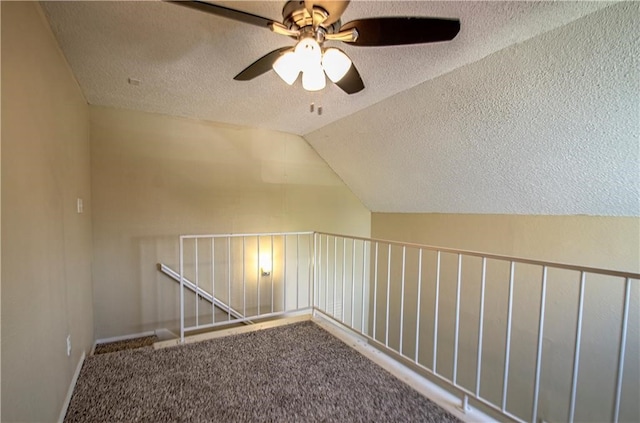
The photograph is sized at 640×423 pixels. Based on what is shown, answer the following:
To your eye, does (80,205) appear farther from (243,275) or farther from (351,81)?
(351,81)

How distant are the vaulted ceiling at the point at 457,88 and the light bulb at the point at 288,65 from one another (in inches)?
10.8

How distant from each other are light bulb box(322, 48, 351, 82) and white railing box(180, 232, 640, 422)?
1178 mm

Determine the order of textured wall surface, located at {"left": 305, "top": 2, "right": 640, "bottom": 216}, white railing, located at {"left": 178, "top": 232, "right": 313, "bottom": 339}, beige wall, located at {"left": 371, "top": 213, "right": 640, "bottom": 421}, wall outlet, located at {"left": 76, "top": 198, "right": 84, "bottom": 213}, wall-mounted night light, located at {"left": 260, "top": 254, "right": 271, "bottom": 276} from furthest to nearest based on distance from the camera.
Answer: wall-mounted night light, located at {"left": 260, "top": 254, "right": 271, "bottom": 276}, white railing, located at {"left": 178, "top": 232, "right": 313, "bottom": 339}, beige wall, located at {"left": 371, "top": 213, "right": 640, "bottom": 421}, wall outlet, located at {"left": 76, "top": 198, "right": 84, "bottom": 213}, textured wall surface, located at {"left": 305, "top": 2, "right": 640, "bottom": 216}

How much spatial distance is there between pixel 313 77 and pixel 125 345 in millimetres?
3082

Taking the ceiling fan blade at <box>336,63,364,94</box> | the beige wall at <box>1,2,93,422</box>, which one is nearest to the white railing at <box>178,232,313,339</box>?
the beige wall at <box>1,2,93,422</box>

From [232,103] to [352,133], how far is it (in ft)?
4.39

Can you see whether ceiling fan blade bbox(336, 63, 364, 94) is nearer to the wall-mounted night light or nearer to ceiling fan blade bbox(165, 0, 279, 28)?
ceiling fan blade bbox(165, 0, 279, 28)

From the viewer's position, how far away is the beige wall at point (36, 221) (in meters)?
1.06

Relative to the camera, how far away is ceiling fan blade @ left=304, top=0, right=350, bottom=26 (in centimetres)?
112

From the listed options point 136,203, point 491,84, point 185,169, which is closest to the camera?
point 491,84

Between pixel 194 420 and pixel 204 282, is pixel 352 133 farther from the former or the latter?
pixel 194 420

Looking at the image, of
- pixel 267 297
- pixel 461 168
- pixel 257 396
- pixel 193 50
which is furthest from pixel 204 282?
pixel 461 168

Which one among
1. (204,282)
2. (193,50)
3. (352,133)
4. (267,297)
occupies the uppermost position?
(193,50)

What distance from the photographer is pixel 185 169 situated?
3156 millimetres
